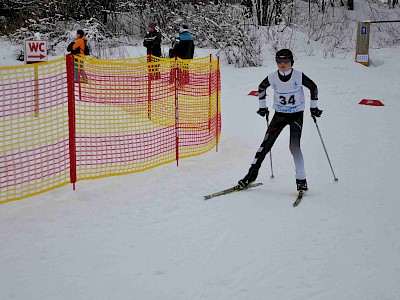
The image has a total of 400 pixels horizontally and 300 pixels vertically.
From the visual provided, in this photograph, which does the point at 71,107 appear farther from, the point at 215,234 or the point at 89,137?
the point at 215,234

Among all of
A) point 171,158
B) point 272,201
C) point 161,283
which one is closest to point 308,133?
point 171,158

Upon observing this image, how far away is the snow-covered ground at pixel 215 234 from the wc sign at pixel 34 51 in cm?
411

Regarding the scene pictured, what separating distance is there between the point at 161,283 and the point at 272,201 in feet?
8.80

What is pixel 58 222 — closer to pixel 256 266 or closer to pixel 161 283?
pixel 161 283

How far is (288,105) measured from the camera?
734 cm

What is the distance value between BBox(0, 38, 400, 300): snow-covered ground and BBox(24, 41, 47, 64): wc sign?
4.11 metres

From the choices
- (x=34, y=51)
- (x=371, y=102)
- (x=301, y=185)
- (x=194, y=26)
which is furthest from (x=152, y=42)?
(x=301, y=185)

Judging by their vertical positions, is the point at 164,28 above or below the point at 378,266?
above

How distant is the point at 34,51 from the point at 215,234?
21.9 feet

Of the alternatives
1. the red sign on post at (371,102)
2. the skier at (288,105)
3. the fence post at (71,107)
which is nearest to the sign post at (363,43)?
the red sign on post at (371,102)

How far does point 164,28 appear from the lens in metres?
25.0

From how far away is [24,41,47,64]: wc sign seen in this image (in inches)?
424

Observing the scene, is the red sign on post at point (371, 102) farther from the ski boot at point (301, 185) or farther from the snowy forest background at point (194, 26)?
the ski boot at point (301, 185)

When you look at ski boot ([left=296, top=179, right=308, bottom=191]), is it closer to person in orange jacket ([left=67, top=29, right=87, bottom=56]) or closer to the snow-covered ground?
the snow-covered ground
